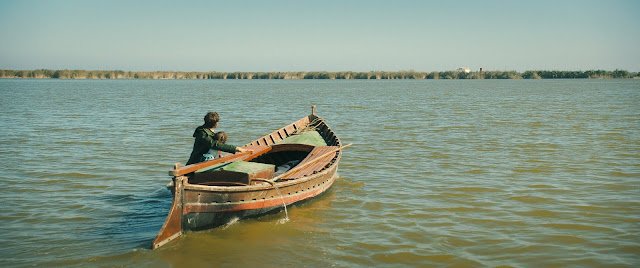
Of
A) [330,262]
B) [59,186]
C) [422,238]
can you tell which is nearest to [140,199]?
[59,186]

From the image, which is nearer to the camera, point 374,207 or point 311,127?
point 374,207

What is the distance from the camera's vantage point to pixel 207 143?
1068cm

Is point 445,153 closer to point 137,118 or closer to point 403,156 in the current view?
point 403,156

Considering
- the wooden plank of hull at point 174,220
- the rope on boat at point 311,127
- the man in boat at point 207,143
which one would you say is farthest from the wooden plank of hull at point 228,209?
the rope on boat at point 311,127

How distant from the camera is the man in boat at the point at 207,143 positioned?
1064 cm

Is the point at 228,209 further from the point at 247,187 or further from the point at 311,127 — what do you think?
the point at 311,127

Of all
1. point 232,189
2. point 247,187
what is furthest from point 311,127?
point 232,189

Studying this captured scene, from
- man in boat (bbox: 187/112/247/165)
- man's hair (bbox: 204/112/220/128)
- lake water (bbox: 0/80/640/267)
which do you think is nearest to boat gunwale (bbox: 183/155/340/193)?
lake water (bbox: 0/80/640/267)

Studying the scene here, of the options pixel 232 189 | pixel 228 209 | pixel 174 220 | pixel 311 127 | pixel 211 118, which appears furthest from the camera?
pixel 311 127

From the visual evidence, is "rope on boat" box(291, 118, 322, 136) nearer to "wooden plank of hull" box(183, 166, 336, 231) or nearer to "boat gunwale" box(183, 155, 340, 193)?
"boat gunwale" box(183, 155, 340, 193)

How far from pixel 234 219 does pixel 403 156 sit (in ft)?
29.5

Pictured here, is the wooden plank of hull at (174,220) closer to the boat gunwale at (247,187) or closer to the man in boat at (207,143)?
the boat gunwale at (247,187)

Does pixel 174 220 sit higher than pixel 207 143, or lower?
lower

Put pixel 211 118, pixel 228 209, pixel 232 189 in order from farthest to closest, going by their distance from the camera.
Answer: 1. pixel 211 118
2. pixel 228 209
3. pixel 232 189
